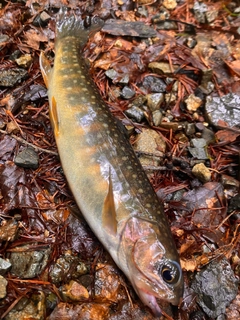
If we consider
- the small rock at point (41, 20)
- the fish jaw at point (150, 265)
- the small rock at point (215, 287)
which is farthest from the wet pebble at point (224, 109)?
the small rock at point (41, 20)

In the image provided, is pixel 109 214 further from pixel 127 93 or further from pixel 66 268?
pixel 127 93

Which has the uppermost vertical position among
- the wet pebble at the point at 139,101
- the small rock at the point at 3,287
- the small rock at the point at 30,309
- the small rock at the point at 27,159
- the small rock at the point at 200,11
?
the small rock at the point at 27,159

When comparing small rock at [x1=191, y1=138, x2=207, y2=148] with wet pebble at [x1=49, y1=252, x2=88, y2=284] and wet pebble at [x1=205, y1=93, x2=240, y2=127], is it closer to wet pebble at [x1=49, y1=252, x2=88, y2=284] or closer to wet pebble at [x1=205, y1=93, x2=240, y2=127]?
wet pebble at [x1=205, y1=93, x2=240, y2=127]

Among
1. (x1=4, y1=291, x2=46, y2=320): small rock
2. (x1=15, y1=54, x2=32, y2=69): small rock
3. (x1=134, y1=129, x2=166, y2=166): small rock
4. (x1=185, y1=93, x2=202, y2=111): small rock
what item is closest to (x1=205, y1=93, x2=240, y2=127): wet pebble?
(x1=185, y1=93, x2=202, y2=111): small rock

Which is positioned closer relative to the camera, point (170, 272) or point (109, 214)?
point (170, 272)

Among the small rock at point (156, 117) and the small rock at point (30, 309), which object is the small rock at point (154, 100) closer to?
the small rock at point (156, 117)

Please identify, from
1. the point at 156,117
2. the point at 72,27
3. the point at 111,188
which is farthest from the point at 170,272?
the point at 72,27
